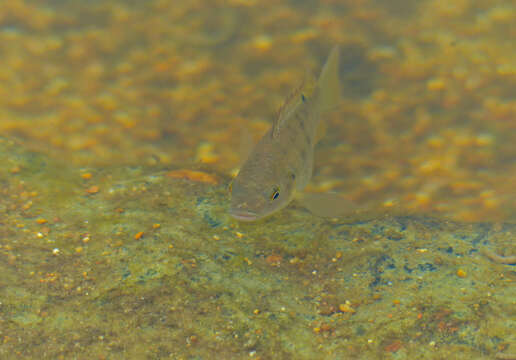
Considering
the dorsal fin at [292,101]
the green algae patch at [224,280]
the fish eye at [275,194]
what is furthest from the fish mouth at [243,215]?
the dorsal fin at [292,101]

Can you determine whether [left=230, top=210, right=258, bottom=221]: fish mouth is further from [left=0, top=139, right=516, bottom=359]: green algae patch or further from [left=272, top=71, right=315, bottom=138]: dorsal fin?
[left=272, top=71, right=315, bottom=138]: dorsal fin

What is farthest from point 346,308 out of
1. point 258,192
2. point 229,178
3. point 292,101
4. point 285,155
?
point 229,178

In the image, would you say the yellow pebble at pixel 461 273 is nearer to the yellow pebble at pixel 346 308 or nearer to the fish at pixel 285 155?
the yellow pebble at pixel 346 308

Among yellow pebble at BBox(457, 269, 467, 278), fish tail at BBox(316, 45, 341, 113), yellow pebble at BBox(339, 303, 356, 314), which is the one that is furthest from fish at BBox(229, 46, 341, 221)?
yellow pebble at BBox(457, 269, 467, 278)

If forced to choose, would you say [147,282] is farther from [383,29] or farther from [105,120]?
[383,29]

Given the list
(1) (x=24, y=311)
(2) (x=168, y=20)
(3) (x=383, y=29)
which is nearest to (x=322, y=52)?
(3) (x=383, y=29)
